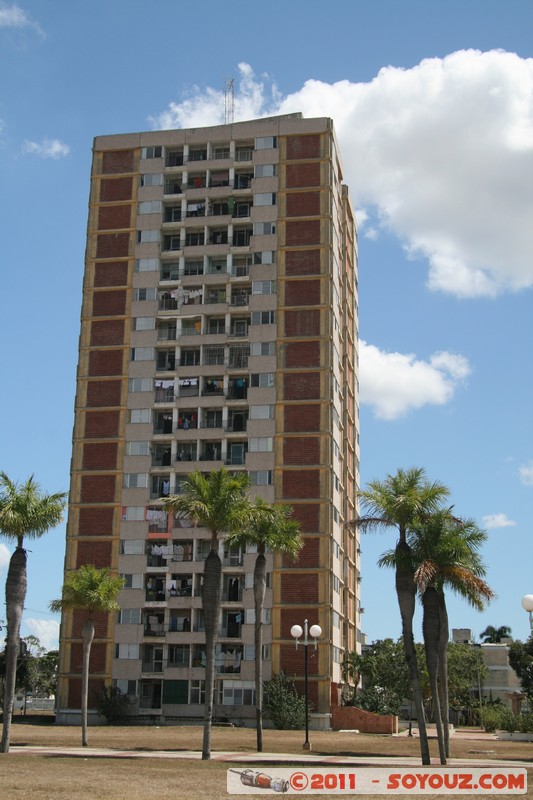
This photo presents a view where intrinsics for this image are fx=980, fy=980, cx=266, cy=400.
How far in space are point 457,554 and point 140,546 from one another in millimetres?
45115

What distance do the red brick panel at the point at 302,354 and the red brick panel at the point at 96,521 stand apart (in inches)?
789

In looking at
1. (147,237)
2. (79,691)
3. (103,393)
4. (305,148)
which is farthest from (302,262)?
(79,691)

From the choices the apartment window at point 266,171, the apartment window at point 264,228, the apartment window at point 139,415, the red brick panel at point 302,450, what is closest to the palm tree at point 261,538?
the red brick panel at point 302,450

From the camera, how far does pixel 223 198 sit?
298ft

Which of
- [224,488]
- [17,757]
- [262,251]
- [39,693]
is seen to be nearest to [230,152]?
[262,251]

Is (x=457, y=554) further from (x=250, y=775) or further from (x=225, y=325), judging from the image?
(x=225, y=325)

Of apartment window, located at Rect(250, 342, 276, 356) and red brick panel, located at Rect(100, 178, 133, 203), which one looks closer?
apartment window, located at Rect(250, 342, 276, 356)

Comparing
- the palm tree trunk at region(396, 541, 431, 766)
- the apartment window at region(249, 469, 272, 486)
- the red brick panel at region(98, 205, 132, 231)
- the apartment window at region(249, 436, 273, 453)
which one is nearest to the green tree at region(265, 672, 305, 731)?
the apartment window at region(249, 469, 272, 486)

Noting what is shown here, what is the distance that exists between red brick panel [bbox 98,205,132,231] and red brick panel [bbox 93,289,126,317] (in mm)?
6463

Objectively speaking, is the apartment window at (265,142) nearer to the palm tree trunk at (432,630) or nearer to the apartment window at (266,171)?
the apartment window at (266,171)

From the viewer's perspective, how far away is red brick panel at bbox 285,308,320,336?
85.2 m

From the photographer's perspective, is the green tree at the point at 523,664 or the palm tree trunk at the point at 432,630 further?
the green tree at the point at 523,664

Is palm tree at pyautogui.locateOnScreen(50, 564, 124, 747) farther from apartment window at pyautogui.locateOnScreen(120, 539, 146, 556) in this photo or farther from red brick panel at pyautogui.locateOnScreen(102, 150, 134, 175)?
red brick panel at pyautogui.locateOnScreen(102, 150, 134, 175)

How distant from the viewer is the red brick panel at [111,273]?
90.3 metres
